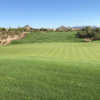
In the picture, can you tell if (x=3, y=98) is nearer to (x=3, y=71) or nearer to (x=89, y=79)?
(x=3, y=71)

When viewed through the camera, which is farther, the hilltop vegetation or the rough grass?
the hilltop vegetation

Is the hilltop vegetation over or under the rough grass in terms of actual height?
over

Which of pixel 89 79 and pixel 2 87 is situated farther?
pixel 89 79

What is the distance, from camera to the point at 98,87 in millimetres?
4379

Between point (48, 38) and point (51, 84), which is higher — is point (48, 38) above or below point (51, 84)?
above

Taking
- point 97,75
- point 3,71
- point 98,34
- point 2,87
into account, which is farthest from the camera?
point 98,34

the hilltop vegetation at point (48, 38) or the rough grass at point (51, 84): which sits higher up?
the hilltop vegetation at point (48, 38)

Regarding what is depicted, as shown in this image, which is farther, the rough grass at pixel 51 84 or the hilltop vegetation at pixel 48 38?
the hilltop vegetation at pixel 48 38

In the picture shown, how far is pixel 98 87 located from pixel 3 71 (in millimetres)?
4392

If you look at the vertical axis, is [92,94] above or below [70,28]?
below

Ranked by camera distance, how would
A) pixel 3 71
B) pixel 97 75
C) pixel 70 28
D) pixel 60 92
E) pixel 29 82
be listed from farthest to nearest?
1. pixel 70 28
2. pixel 3 71
3. pixel 97 75
4. pixel 29 82
5. pixel 60 92

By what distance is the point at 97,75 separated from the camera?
5.41m

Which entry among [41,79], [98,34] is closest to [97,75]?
[41,79]

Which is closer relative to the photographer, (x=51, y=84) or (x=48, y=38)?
(x=51, y=84)
